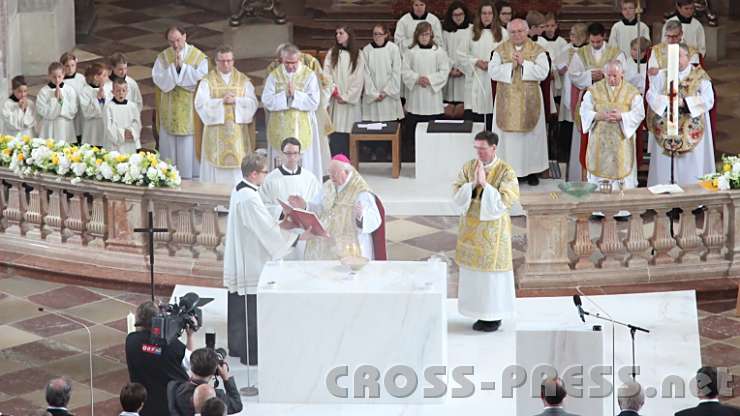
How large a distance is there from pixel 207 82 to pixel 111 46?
7078 millimetres

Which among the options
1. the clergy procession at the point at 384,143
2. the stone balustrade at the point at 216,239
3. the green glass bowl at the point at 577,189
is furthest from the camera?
the stone balustrade at the point at 216,239

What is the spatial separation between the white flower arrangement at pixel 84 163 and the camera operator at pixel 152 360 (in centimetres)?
374

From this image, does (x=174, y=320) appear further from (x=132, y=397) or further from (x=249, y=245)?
(x=249, y=245)

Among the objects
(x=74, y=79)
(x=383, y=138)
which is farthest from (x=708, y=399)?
(x=74, y=79)

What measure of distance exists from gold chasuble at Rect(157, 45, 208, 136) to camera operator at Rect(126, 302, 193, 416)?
20.1 feet

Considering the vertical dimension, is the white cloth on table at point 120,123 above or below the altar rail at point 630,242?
above

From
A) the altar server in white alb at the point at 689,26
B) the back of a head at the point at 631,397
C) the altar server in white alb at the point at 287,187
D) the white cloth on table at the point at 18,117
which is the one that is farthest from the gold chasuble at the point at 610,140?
the back of a head at the point at 631,397

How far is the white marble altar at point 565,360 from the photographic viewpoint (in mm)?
10938

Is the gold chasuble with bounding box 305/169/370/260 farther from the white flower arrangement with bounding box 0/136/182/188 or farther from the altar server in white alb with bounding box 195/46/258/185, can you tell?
the altar server in white alb with bounding box 195/46/258/185

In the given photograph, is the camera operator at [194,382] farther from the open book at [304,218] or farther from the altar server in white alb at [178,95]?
the altar server in white alb at [178,95]

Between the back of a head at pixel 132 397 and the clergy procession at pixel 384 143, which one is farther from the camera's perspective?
the clergy procession at pixel 384 143

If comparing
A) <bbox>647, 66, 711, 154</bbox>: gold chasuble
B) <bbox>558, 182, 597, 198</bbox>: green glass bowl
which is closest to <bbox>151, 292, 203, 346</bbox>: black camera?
<bbox>558, 182, 597, 198</bbox>: green glass bowl

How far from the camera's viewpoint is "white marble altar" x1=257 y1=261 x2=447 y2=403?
11789 millimetres

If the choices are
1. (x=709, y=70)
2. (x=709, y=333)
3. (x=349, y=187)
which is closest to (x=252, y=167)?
(x=349, y=187)
